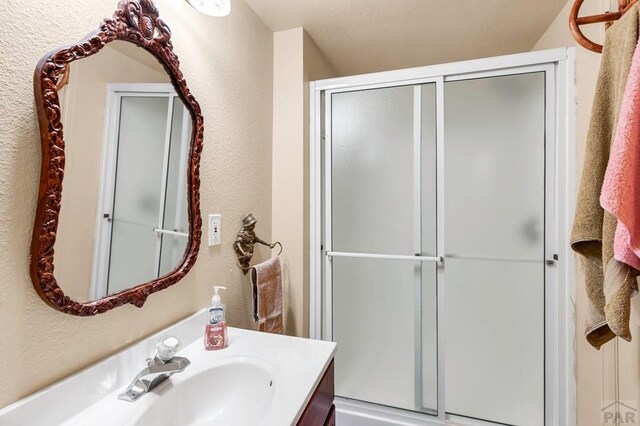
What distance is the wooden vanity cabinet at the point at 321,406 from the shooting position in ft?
2.50

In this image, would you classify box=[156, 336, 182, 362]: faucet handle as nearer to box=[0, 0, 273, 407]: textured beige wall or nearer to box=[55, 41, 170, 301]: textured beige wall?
box=[0, 0, 273, 407]: textured beige wall

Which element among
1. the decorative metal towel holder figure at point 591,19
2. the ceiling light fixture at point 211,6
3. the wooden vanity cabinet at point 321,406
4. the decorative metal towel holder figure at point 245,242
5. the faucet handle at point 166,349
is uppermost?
the ceiling light fixture at point 211,6

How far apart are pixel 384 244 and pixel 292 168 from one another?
670mm

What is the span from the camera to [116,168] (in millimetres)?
793

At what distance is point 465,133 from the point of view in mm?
1496

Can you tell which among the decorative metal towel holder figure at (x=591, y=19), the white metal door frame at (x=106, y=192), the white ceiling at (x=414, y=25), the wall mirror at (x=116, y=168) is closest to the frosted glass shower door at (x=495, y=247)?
the white ceiling at (x=414, y=25)

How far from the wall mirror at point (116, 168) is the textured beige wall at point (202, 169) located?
33 mm

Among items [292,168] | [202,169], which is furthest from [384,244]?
[202,169]

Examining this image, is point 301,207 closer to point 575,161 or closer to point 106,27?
point 106,27

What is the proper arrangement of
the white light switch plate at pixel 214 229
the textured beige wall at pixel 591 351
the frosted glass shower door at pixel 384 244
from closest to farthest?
the textured beige wall at pixel 591 351, the white light switch plate at pixel 214 229, the frosted glass shower door at pixel 384 244

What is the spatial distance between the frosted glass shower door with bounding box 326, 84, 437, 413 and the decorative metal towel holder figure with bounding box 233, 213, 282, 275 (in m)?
0.51

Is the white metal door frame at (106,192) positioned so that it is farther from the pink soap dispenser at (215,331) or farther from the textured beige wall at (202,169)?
the pink soap dispenser at (215,331)

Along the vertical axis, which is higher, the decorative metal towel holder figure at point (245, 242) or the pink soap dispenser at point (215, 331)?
the decorative metal towel holder figure at point (245, 242)

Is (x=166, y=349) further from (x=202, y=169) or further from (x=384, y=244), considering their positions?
(x=384, y=244)
